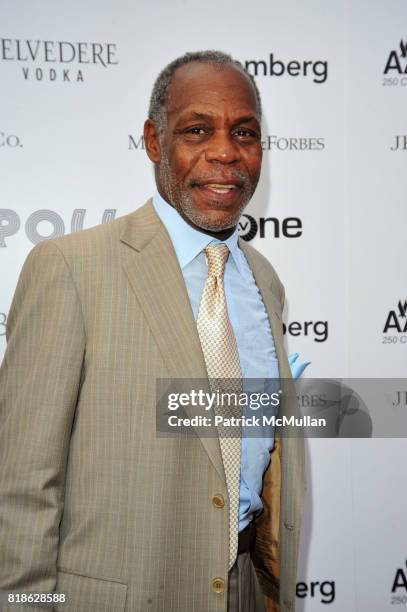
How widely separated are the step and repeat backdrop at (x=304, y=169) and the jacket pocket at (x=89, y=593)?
1.27 metres

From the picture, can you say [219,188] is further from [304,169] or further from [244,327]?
[304,169]

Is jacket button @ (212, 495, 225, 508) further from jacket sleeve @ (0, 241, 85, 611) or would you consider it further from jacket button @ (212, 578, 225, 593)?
jacket sleeve @ (0, 241, 85, 611)

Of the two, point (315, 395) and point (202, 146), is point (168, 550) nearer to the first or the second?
point (202, 146)

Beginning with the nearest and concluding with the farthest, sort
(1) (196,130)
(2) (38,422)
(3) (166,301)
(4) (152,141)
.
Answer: (2) (38,422)
(3) (166,301)
(1) (196,130)
(4) (152,141)

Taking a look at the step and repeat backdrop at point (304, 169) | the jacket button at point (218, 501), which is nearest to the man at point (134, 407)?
the jacket button at point (218, 501)

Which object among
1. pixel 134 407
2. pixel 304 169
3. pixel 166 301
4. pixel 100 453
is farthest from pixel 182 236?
pixel 304 169

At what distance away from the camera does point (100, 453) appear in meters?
1.26

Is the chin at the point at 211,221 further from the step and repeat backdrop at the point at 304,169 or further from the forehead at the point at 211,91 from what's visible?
the step and repeat backdrop at the point at 304,169

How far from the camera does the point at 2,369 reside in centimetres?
127

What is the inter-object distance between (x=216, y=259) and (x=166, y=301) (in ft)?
0.70

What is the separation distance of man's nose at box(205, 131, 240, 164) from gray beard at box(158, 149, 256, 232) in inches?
1.6

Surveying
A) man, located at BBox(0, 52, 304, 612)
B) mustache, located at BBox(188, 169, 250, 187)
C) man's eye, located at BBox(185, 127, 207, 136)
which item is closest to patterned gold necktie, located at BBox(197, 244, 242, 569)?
man, located at BBox(0, 52, 304, 612)

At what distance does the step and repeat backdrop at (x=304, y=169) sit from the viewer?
2.26m

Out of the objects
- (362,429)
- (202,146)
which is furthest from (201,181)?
(362,429)
